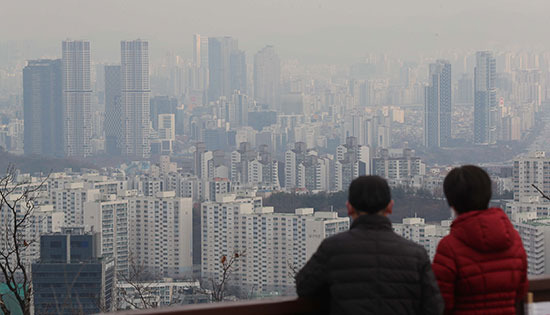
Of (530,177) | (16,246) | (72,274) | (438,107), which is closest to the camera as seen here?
(16,246)

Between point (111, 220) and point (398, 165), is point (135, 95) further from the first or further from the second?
point (111, 220)

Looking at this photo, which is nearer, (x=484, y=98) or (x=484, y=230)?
(x=484, y=230)

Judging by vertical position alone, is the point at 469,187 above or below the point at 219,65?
below

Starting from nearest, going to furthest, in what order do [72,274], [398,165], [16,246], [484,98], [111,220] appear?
[16,246]
[72,274]
[111,220]
[398,165]
[484,98]

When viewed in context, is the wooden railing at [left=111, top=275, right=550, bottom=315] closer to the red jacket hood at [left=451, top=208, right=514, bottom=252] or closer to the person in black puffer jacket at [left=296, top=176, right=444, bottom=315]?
the person in black puffer jacket at [left=296, top=176, right=444, bottom=315]

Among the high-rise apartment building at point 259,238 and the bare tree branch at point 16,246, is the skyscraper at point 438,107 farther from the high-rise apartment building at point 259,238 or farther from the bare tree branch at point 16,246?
the bare tree branch at point 16,246

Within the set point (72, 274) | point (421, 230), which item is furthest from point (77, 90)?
point (72, 274)
